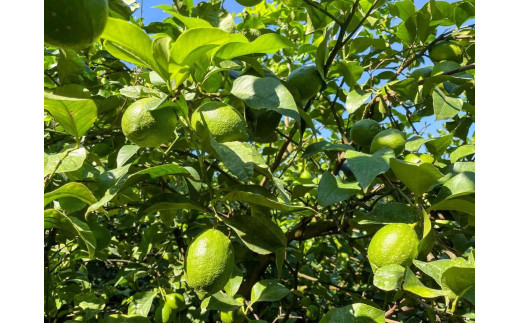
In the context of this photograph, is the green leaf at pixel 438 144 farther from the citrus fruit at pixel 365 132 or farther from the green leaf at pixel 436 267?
the green leaf at pixel 436 267

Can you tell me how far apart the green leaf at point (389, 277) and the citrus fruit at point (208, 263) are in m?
0.32

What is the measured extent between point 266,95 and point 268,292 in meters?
0.78

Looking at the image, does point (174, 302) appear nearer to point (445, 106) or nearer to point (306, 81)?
point (306, 81)

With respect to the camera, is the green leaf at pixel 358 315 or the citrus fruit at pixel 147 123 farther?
the green leaf at pixel 358 315

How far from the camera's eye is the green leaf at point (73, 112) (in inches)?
31.6

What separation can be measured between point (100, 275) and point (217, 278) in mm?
3122

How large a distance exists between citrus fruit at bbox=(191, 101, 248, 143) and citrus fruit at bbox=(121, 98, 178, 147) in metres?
0.06

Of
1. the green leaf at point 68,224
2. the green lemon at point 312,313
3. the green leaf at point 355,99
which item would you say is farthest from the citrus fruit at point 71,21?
the green lemon at point 312,313

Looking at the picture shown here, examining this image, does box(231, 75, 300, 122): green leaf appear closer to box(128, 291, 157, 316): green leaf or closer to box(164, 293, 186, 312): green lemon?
box(164, 293, 186, 312): green lemon

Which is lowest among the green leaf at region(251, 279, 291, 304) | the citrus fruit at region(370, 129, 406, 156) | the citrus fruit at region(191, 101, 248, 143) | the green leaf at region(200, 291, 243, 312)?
the green leaf at region(251, 279, 291, 304)

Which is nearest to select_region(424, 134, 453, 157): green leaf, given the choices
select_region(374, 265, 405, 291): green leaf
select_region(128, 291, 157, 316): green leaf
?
select_region(374, 265, 405, 291): green leaf

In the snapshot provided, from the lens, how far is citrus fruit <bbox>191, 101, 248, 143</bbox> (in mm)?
880

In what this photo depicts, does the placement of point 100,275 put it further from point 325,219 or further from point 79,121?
point 79,121

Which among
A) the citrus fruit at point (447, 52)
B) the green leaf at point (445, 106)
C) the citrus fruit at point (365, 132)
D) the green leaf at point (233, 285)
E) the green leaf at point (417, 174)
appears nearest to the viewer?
the green leaf at point (417, 174)
